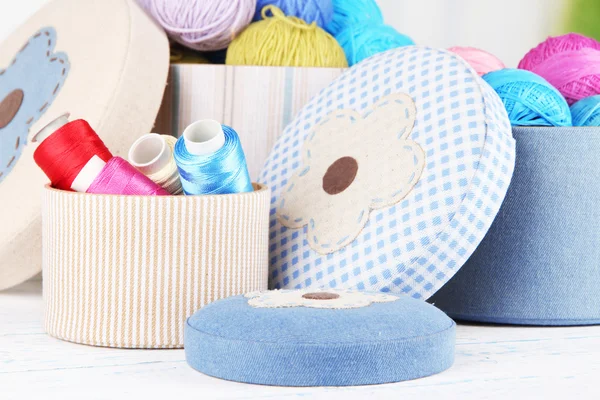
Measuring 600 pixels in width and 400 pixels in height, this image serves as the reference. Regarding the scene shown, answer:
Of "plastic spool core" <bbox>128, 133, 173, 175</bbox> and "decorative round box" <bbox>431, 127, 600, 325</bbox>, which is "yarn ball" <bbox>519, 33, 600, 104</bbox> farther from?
"plastic spool core" <bbox>128, 133, 173, 175</bbox>

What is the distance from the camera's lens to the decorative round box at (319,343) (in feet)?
2.79

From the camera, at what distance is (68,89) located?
4.50ft

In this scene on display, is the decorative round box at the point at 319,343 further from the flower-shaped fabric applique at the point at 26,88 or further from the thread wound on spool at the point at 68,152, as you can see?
the flower-shaped fabric applique at the point at 26,88

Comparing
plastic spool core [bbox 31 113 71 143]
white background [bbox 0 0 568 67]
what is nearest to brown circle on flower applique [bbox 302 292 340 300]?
plastic spool core [bbox 31 113 71 143]

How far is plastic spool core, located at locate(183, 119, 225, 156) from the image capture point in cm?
102

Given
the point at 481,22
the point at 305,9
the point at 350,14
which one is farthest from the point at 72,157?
the point at 481,22

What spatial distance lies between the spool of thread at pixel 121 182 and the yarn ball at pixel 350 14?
65 cm

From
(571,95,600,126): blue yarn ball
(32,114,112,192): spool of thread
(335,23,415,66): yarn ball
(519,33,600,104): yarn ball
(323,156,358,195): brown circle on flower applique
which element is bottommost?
(323,156,358,195): brown circle on flower applique

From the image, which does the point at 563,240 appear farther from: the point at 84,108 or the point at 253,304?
the point at 84,108

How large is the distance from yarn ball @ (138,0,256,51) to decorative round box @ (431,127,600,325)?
54cm

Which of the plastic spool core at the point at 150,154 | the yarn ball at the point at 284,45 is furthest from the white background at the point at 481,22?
the plastic spool core at the point at 150,154

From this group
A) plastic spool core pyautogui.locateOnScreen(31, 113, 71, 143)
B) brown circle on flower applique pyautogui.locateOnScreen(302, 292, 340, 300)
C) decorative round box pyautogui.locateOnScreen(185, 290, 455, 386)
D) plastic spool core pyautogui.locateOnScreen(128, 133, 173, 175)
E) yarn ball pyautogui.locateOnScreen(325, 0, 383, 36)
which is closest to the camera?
decorative round box pyautogui.locateOnScreen(185, 290, 455, 386)

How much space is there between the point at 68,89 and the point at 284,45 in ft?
1.17

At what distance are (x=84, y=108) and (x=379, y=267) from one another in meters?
0.52
